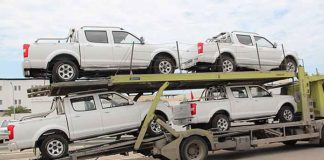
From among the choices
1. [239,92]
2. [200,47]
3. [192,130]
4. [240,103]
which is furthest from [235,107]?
[200,47]

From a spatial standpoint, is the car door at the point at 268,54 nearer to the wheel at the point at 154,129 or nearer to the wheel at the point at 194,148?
the wheel at the point at 194,148

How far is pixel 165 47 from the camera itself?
410 inches

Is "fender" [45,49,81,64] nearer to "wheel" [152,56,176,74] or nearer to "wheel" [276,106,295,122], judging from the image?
"wheel" [152,56,176,74]

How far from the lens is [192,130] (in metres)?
10.2

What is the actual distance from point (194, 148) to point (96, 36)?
3865 millimetres

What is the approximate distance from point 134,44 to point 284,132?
5.43 meters

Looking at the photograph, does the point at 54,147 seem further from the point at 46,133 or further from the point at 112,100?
the point at 112,100

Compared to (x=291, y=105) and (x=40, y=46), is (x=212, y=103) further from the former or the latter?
(x=40, y=46)

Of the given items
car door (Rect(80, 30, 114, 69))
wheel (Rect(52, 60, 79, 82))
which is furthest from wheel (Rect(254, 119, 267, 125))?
wheel (Rect(52, 60, 79, 82))

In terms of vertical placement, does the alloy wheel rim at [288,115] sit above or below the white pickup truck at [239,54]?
below

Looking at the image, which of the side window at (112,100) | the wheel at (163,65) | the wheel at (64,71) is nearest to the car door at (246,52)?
the wheel at (163,65)

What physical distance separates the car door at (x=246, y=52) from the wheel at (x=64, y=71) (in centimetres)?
492

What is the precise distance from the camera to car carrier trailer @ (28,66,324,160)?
9406 mm

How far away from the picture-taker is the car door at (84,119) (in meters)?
9.04
